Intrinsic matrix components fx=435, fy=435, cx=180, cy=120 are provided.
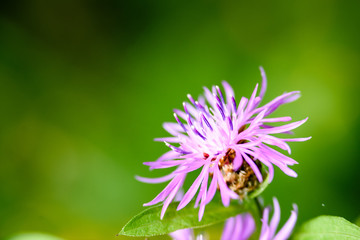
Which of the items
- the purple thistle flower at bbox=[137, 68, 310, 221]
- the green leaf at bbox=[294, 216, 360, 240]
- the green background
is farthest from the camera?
the green background

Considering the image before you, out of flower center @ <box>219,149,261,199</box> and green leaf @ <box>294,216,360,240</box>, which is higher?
flower center @ <box>219,149,261,199</box>

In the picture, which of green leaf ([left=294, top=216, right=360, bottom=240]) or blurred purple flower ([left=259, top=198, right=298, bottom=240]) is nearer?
green leaf ([left=294, top=216, right=360, bottom=240])

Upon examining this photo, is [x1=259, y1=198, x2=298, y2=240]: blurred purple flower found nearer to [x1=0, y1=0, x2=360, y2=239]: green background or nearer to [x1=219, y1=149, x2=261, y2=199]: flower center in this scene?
[x1=219, y1=149, x2=261, y2=199]: flower center

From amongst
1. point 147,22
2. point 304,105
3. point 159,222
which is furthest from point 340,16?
point 159,222

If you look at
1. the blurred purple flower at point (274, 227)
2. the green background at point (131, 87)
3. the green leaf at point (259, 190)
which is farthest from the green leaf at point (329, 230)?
the green background at point (131, 87)

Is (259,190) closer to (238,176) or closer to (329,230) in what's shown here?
(238,176)

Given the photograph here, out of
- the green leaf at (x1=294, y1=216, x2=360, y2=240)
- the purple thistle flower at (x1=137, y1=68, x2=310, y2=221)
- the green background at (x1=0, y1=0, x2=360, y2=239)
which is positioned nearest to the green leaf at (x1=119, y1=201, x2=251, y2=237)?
the purple thistle flower at (x1=137, y1=68, x2=310, y2=221)

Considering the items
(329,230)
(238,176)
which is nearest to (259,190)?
(238,176)
